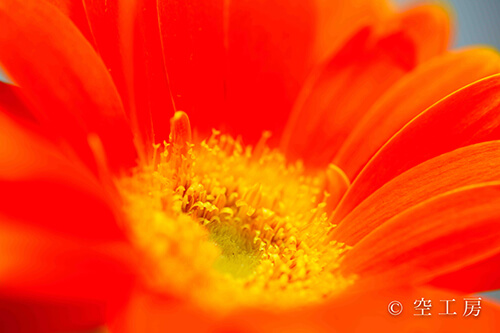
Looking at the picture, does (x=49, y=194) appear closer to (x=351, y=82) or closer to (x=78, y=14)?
(x=78, y=14)

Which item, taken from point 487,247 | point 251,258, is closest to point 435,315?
point 487,247

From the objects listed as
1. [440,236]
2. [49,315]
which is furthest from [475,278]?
[49,315]

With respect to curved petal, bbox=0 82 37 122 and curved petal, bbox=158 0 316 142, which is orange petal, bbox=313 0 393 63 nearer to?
curved petal, bbox=158 0 316 142

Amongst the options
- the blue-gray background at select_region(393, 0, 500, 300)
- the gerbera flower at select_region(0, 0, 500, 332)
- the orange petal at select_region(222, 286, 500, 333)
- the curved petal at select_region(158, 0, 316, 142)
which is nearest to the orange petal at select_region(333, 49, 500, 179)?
the gerbera flower at select_region(0, 0, 500, 332)

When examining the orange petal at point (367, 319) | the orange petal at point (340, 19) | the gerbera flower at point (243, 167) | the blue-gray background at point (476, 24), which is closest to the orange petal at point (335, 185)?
the gerbera flower at point (243, 167)

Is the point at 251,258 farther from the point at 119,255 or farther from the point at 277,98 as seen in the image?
the point at 119,255

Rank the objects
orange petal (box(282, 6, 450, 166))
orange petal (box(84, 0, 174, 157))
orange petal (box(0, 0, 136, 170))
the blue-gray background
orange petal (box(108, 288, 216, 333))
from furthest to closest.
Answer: the blue-gray background < orange petal (box(282, 6, 450, 166)) < orange petal (box(84, 0, 174, 157)) < orange petal (box(0, 0, 136, 170)) < orange petal (box(108, 288, 216, 333))

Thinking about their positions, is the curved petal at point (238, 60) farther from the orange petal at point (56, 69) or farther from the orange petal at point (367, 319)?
the orange petal at point (367, 319)
